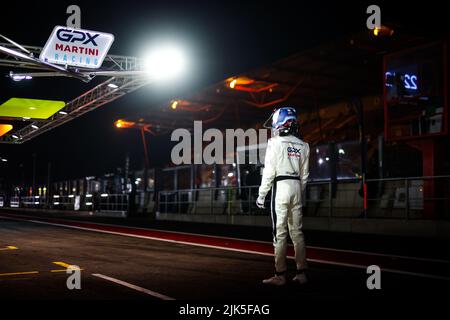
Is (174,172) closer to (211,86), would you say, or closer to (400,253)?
(211,86)

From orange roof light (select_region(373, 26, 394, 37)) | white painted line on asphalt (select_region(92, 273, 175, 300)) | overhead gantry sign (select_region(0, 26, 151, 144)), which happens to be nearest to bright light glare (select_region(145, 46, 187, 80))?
overhead gantry sign (select_region(0, 26, 151, 144))

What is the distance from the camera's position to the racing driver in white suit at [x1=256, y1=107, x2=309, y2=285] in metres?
5.59

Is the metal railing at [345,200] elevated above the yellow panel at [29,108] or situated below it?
below

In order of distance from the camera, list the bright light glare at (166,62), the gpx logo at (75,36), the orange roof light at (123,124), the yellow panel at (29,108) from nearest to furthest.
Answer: the gpx logo at (75,36) < the bright light glare at (166,62) < the orange roof light at (123,124) < the yellow panel at (29,108)

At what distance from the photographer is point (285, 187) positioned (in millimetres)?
5594

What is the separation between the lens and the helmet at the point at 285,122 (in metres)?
5.78

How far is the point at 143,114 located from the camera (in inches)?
1205

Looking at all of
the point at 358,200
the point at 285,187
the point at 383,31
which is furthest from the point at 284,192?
the point at 383,31

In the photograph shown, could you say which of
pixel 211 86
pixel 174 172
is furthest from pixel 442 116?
pixel 174 172

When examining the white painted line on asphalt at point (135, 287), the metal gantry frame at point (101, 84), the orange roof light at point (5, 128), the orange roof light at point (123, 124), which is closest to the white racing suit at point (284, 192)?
the white painted line on asphalt at point (135, 287)

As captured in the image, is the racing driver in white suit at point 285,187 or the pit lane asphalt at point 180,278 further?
the racing driver in white suit at point 285,187

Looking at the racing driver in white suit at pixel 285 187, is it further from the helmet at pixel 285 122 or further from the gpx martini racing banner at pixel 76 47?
the gpx martini racing banner at pixel 76 47

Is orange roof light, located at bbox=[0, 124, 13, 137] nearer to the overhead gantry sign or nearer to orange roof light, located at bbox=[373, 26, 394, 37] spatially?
the overhead gantry sign

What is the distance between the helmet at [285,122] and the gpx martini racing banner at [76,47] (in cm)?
1479
